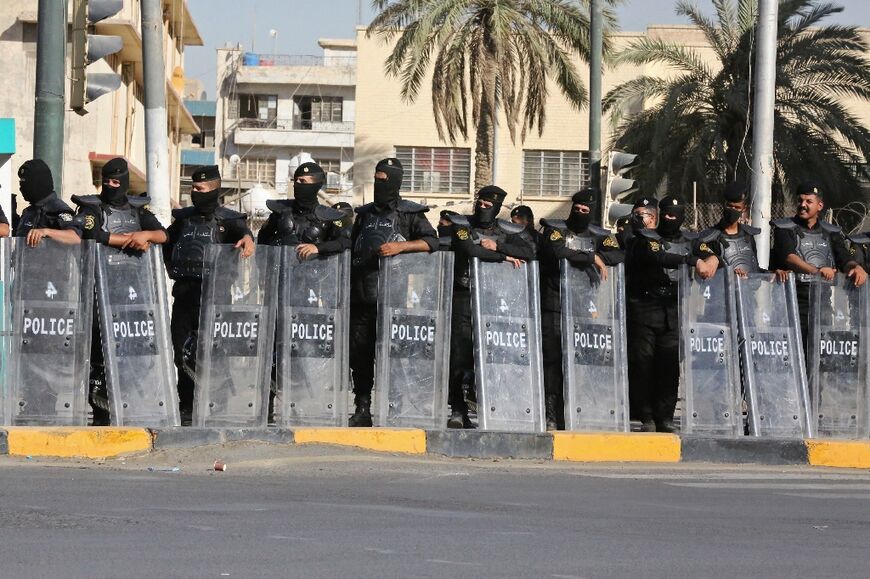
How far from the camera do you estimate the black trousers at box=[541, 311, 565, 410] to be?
1081 cm

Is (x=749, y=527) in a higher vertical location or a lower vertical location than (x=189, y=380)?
lower

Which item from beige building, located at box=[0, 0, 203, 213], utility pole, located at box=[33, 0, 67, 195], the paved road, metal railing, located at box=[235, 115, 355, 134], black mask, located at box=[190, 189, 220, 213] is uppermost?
metal railing, located at box=[235, 115, 355, 134]

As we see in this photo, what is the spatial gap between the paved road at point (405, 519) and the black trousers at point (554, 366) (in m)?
1.27

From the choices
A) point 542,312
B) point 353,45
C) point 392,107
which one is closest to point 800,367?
point 542,312

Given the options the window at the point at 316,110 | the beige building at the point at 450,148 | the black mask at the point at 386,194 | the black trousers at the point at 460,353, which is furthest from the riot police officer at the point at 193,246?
the window at the point at 316,110

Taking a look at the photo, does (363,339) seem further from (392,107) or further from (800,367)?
(392,107)

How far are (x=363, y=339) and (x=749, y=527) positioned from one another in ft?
13.3

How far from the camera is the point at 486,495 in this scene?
7.91m

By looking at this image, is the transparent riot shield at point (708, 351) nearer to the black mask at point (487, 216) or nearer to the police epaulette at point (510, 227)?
the police epaulette at point (510, 227)

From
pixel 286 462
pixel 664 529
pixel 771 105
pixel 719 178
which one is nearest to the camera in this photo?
pixel 664 529

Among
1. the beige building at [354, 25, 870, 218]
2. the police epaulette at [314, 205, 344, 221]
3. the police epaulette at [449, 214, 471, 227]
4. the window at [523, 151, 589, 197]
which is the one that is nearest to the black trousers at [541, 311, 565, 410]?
the police epaulette at [449, 214, 471, 227]

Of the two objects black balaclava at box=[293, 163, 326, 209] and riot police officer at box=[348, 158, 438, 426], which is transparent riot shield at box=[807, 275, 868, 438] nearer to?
riot police officer at box=[348, 158, 438, 426]

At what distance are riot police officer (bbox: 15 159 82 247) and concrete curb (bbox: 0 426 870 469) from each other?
1367 mm

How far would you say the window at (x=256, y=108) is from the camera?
231 feet
